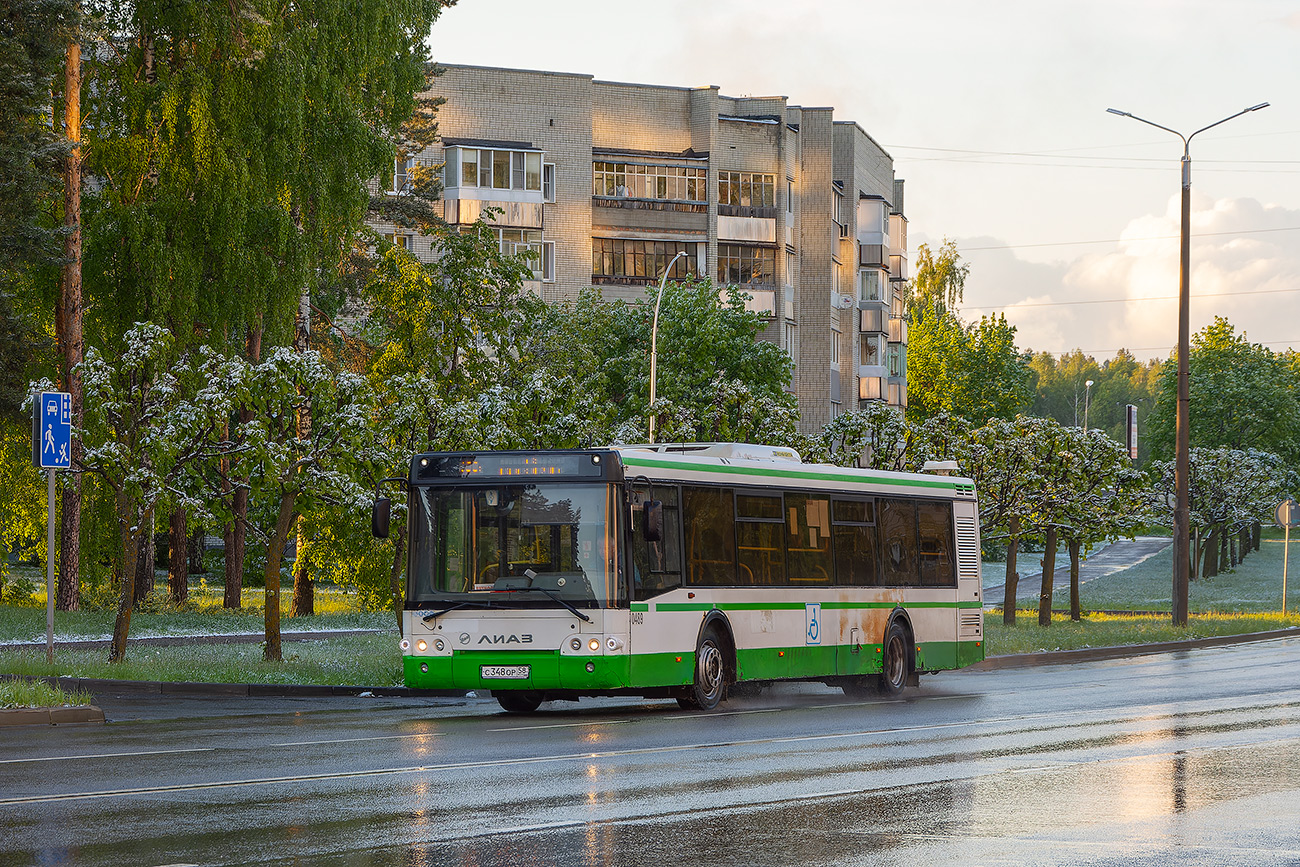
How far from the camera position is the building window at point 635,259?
75375 mm

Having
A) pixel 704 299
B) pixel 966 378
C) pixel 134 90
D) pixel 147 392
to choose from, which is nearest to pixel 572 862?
pixel 147 392

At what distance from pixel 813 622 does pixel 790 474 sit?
6.16 ft

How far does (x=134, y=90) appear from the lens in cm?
3422

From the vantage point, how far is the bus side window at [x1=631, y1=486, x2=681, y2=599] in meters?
19.0

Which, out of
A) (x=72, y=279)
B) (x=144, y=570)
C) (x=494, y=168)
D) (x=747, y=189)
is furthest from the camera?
(x=747, y=189)

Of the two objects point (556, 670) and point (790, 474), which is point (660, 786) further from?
point (790, 474)

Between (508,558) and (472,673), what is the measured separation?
129 cm

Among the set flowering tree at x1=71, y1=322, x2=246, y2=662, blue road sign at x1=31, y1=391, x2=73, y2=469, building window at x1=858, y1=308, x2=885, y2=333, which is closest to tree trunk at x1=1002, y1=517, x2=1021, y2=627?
flowering tree at x1=71, y1=322, x2=246, y2=662

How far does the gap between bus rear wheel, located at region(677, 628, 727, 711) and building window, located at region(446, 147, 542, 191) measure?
51.1 metres

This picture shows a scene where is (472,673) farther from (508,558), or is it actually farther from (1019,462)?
(1019,462)

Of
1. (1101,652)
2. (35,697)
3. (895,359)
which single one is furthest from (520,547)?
(895,359)

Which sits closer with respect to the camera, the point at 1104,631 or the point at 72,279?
the point at 72,279

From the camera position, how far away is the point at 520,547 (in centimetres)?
1905

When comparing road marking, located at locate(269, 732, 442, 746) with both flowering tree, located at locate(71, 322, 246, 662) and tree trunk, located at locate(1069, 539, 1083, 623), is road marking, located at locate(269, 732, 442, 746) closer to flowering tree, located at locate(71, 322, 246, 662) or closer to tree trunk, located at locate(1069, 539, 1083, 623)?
flowering tree, located at locate(71, 322, 246, 662)
